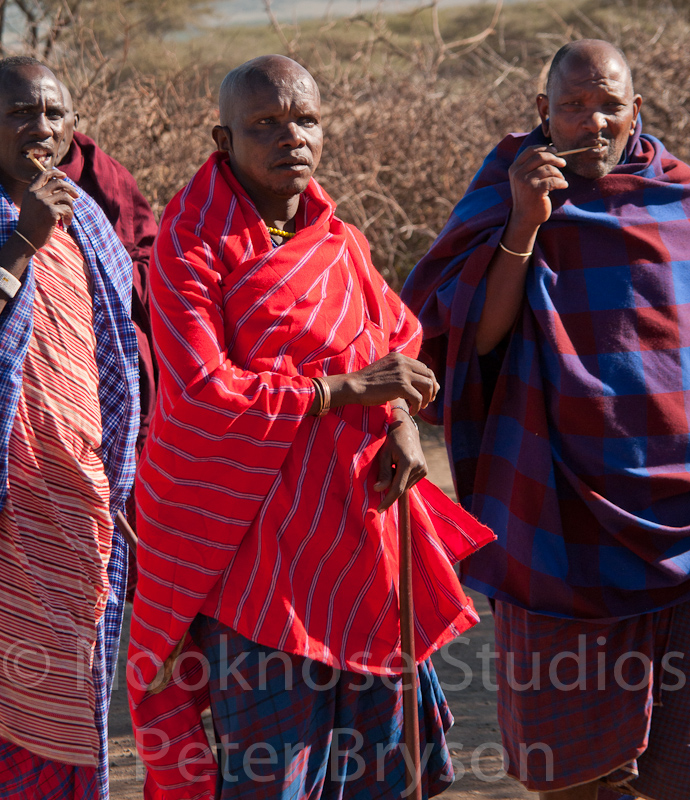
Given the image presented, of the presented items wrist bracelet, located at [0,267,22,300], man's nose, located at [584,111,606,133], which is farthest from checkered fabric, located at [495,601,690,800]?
wrist bracelet, located at [0,267,22,300]

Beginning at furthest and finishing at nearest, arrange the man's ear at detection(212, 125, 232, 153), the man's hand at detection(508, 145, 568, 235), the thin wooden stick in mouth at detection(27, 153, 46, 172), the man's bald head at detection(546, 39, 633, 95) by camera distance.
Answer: the thin wooden stick in mouth at detection(27, 153, 46, 172) < the man's bald head at detection(546, 39, 633, 95) < the man's hand at detection(508, 145, 568, 235) < the man's ear at detection(212, 125, 232, 153)

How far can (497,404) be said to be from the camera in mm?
2871

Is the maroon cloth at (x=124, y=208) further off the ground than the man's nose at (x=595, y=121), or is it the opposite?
the man's nose at (x=595, y=121)

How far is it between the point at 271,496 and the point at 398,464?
305mm

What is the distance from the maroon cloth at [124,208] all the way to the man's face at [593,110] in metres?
1.65

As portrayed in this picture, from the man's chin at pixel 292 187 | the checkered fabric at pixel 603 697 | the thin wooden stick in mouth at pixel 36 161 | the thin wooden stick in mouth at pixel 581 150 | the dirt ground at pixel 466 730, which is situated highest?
the thin wooden stick in mouth at pixel 581 150

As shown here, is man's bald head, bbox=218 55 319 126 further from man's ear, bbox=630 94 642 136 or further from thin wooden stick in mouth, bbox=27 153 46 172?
man's ear, bbox=630 94 642 136

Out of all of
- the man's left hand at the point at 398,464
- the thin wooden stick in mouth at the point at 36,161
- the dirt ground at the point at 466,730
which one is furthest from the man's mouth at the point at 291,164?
the dirt ground at the point at 466,730

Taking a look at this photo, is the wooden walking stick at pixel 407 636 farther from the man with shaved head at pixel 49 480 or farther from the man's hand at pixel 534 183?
the man with shaved head at pixel 49 480

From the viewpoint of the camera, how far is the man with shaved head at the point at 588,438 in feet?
8.91

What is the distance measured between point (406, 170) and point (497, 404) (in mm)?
6567

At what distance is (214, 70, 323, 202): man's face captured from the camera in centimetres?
228

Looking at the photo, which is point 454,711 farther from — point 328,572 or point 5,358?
point 5,358

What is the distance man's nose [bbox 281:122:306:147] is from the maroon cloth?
1410 mm
